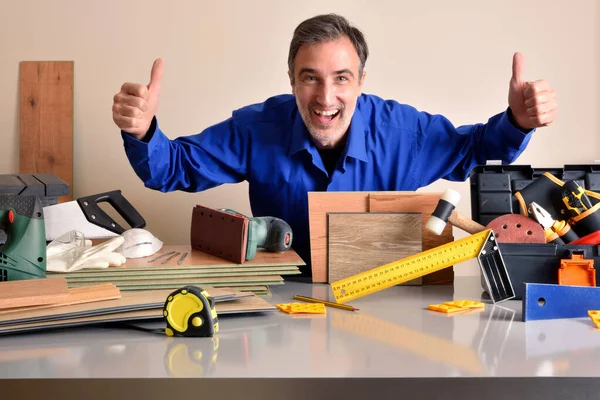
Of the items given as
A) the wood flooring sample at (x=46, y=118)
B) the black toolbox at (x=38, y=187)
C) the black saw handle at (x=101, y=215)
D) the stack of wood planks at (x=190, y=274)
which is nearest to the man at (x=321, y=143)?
the black saw handle at (x=101, y=215)

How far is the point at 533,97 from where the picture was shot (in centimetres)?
176

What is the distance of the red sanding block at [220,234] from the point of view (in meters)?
1.41

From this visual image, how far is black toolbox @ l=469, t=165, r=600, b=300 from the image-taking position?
4.43 ft

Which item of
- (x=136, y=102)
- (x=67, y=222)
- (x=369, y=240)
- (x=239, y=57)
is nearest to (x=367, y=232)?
(x=369, y=240)

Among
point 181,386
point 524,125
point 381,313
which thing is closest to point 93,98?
point 524,125

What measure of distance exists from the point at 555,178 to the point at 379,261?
402 mm

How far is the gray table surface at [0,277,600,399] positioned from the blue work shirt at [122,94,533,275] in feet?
2.94

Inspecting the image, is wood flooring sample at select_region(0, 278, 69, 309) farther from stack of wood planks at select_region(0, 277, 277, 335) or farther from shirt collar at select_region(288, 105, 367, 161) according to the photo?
shirt collar at select_region(288, 105, 367, 161)

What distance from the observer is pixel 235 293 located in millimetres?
1234

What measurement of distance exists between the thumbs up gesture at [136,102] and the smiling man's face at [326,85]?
479 millimetres

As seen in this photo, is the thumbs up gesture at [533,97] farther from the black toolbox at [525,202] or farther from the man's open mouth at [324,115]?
the man's open mouth at [324,115]

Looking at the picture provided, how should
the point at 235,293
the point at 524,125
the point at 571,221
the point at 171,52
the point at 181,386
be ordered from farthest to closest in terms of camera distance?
the point at 171,52, the point at 524,125, the point at 571,221, the point at 235,293, the point at 181,386

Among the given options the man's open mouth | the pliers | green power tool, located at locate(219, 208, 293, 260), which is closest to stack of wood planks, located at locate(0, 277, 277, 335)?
green power tool, located at locate(219, 208, 293, 260)

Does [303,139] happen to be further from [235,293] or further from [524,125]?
[235,293]
